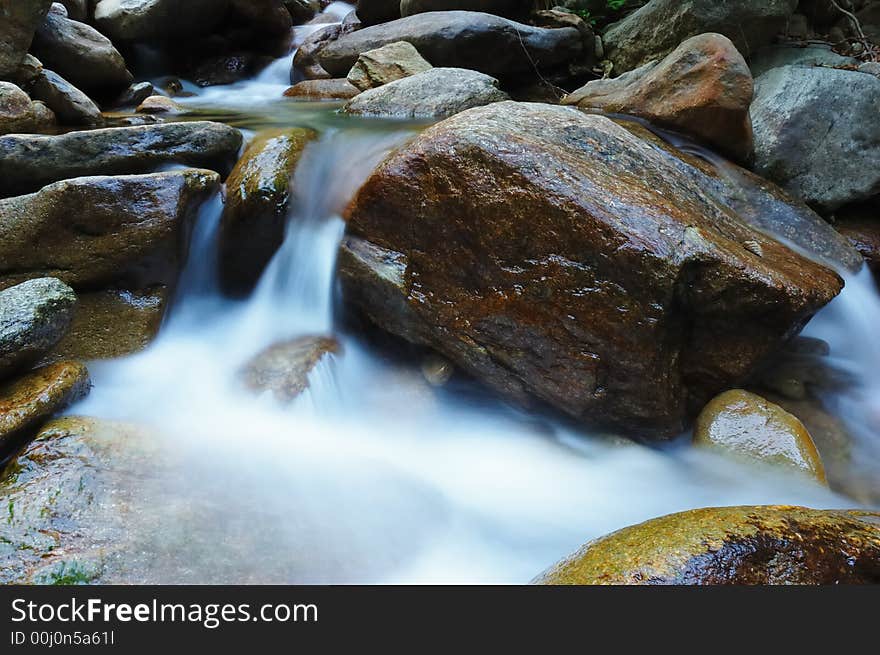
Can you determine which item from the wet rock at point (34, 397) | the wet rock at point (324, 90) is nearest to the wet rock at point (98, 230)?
the wet rock at point (34, 397)

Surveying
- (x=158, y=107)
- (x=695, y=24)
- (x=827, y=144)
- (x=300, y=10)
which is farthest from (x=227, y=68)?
(x=827, y=144)

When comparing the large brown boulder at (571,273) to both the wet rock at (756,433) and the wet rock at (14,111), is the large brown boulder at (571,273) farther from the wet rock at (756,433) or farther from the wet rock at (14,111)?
the wet rock at (14,111)

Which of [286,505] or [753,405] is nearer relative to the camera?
[286,505]

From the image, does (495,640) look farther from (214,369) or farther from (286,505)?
(214,369)

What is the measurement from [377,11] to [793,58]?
295 inches

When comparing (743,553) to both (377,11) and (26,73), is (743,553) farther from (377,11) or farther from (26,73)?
(377,11)

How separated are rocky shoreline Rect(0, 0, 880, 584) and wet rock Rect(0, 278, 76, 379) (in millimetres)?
12

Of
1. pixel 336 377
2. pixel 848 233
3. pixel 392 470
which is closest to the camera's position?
pixel 392 470

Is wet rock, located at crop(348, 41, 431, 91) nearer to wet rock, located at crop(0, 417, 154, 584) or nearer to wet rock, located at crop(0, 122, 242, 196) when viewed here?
wet rock, located at crop(0, 122, 242, 196)

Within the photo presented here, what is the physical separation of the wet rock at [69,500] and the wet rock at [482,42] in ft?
24.1

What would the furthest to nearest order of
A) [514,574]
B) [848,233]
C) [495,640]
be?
[848,233] < [514,574] < [495,640]

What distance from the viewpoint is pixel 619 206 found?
10.1ft

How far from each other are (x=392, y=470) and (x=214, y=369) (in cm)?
151

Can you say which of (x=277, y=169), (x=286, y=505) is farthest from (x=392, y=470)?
(x=277, y=169)
